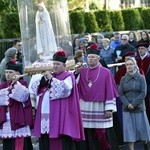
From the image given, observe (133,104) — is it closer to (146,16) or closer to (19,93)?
(19,93)

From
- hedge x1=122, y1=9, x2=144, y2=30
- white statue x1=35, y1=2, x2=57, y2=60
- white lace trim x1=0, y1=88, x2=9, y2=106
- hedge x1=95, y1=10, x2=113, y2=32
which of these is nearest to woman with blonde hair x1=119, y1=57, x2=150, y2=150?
white statue x1=35, y1=2, x2=57, y2=60

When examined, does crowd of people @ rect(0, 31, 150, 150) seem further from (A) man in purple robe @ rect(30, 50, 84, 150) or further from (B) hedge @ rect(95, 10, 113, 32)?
(B) hedge @ rect(95, 10, 113, 32)

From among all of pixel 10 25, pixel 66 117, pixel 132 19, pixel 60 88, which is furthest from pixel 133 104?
pixel 132 19

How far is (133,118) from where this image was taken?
A: 402 inches

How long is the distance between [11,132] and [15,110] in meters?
0.36

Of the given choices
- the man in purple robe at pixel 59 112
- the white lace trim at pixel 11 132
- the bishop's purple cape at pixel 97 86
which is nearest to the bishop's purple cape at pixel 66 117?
the man in purple robe at pixel 59 112

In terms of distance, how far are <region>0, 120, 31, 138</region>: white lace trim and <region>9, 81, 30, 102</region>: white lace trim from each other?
17.4 inches

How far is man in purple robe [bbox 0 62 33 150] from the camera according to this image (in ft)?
29.6

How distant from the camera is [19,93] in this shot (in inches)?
353

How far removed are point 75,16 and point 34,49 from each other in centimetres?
2088

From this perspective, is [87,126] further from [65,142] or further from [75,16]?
[75,16]

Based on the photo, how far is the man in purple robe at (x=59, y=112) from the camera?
8.48m

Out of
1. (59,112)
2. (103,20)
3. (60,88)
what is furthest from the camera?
(103,20)

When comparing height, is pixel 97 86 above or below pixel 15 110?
above
